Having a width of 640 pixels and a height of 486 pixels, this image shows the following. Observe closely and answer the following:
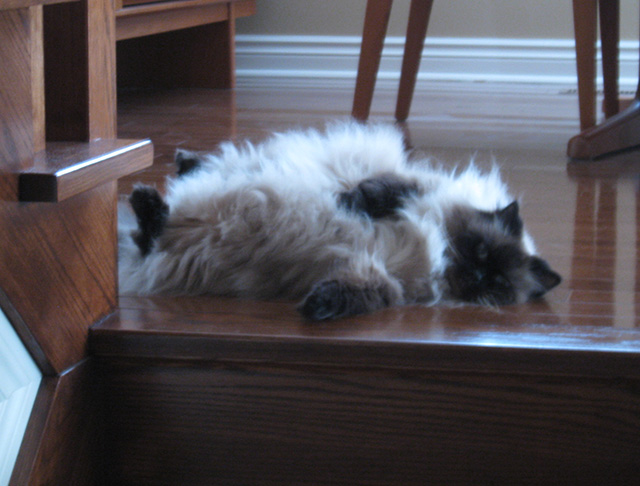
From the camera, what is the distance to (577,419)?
974 mm

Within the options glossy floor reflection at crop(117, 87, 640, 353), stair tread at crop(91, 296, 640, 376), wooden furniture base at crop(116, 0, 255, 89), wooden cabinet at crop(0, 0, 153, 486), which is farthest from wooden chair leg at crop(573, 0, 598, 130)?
wooden furniture base at crop(116, 0, 255, 89)

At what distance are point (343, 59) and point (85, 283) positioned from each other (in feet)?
11.2

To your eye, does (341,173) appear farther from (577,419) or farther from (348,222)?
(577,419)

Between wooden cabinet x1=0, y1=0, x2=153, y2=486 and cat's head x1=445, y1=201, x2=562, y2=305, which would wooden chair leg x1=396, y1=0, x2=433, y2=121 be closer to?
cat's head x1=445, y1=201, x2=562, y2=305

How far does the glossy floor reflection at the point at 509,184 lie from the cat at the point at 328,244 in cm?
5

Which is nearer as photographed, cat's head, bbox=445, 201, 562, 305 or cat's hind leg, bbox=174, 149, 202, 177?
cat's head, bbox=445, 201, 562, 305

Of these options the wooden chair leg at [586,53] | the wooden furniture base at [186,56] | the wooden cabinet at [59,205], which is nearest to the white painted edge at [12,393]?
the wooden cabinet at [59,205]

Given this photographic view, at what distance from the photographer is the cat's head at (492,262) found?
1188 millimetres

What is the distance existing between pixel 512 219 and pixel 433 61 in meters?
3.04

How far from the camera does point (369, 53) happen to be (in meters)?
2.78

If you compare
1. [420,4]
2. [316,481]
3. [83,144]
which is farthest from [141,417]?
[420,4]

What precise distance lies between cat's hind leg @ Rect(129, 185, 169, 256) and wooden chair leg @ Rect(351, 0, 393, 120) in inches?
64.6

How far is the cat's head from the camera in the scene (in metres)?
1.19

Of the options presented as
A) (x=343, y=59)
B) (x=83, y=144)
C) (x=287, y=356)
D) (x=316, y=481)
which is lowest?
(x=316, y=481)
